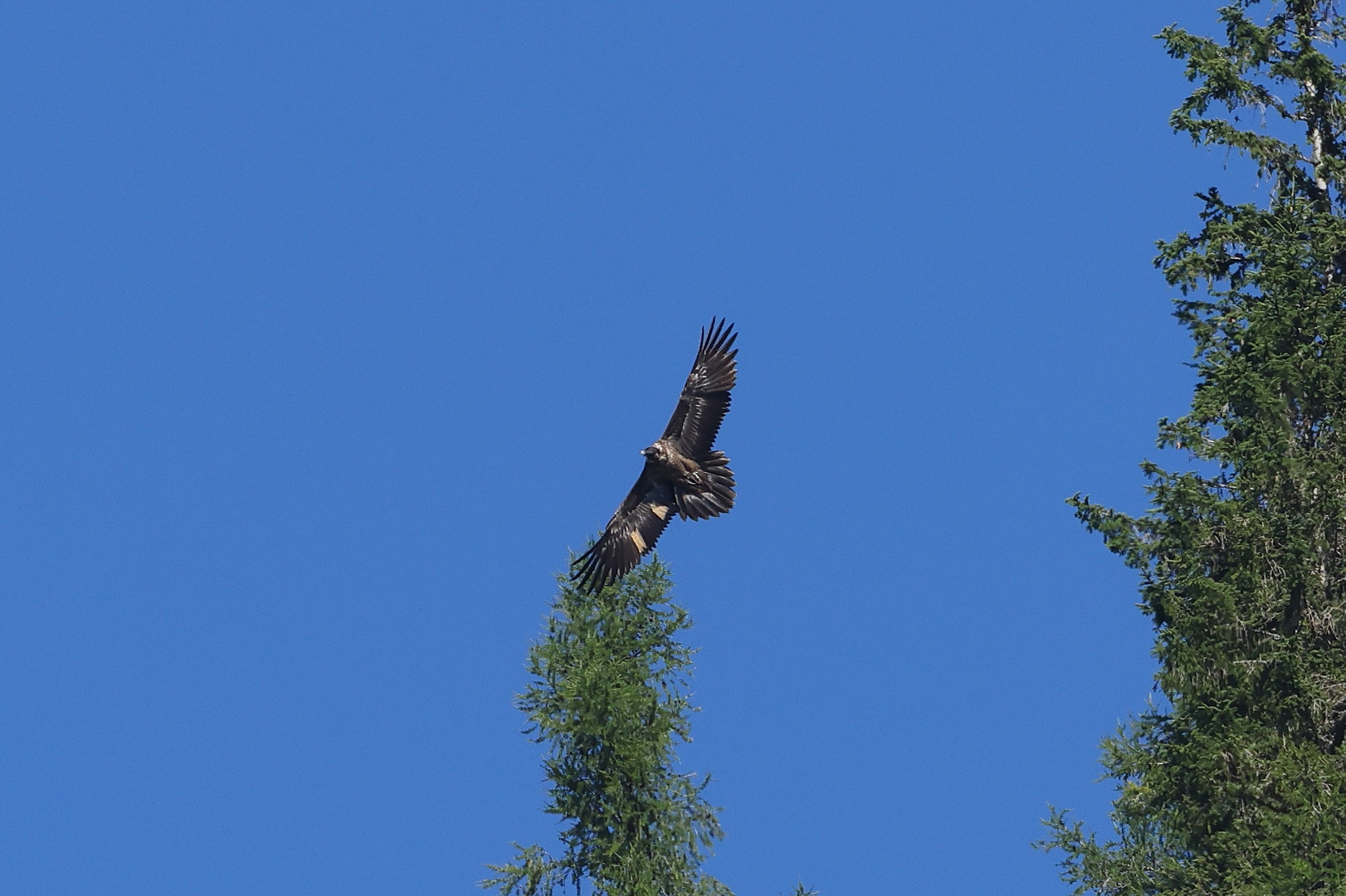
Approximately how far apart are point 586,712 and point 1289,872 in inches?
339

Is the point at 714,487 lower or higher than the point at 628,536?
higher

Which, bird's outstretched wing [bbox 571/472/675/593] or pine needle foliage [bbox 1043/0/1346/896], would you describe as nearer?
pine needle foliage [bbox 1043/0/1346/896]

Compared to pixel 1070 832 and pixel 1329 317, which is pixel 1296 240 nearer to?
pixel 1329 317

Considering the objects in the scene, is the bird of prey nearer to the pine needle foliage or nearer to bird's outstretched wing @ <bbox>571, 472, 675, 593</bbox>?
bird's outstretched wing @ <bbox>571, 472, 675, 593</bbox>

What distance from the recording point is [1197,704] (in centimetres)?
2258

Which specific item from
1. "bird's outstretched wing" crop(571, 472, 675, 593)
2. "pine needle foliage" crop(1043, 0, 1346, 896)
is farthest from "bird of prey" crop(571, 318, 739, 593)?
"pine needle foliage" crop(1043, 0, 1346, 896)

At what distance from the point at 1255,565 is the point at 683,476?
821 centimetres

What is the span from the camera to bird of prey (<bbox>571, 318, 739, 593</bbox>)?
93.7ft

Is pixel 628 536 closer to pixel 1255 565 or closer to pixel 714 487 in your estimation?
pixel 714 487

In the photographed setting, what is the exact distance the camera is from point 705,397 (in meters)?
28.6

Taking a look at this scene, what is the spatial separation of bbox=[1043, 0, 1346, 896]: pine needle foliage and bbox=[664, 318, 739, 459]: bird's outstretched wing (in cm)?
575

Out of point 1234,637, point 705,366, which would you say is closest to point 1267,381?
point 1234,637

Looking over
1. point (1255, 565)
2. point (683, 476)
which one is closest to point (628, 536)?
point (683, 476)

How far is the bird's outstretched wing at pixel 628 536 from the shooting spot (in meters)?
28.3
